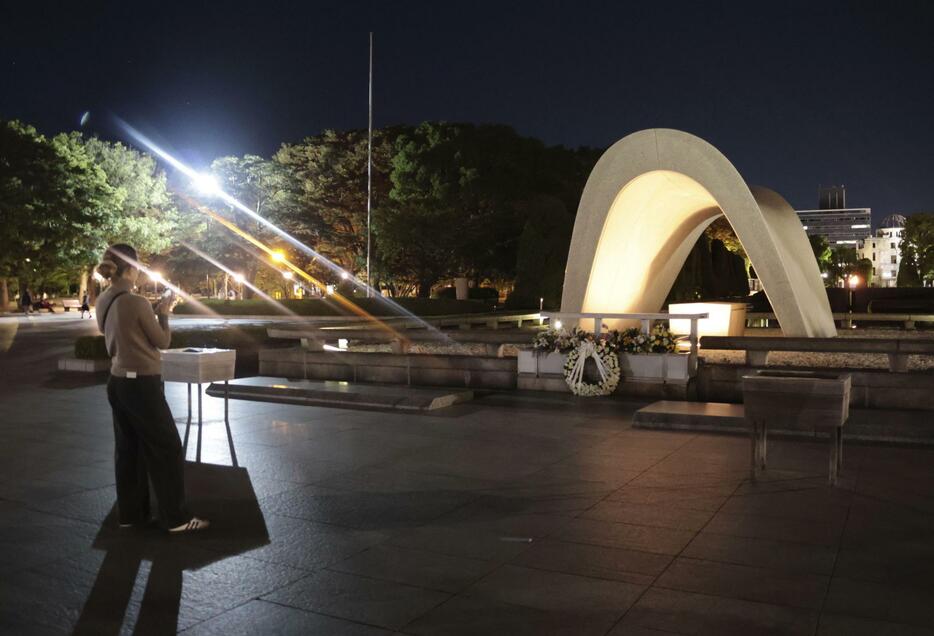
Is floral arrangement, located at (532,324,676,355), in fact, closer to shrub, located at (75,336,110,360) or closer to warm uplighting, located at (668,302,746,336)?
warm uplighting, located at (668,302,746,336)

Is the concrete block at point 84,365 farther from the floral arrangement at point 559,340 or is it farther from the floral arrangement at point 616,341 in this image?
the floral arrangement at point 616,341

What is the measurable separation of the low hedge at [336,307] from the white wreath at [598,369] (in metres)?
26.5

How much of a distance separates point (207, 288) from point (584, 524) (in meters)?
70.7

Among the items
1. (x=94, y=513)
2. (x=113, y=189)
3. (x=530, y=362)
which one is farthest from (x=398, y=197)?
(x=94, y=513)

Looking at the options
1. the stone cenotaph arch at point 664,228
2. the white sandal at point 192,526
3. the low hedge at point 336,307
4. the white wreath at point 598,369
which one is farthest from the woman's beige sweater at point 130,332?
the low hedge at point 336,307

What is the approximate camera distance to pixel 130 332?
577 cm

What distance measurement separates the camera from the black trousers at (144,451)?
575cm

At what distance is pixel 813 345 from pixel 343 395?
8.77 metres

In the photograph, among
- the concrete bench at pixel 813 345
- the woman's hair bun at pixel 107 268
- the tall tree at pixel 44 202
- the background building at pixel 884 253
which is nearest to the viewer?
the woman's hair bun at pixel 107 268

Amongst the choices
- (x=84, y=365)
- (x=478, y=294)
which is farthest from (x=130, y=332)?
(x=478, y=294)

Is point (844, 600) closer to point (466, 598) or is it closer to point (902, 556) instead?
point (902, 556)

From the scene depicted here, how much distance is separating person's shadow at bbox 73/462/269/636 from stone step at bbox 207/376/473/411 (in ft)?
14.3

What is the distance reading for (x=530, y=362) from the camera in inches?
544

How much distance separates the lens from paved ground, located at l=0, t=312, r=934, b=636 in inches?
173
